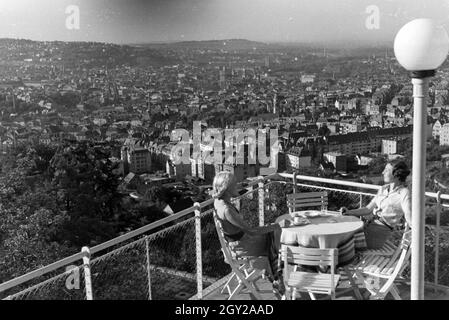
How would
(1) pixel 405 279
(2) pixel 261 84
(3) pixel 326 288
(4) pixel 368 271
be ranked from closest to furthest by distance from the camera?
1. (3) pixel 326 288
2. (4) pixel 368 271
3. (1) pixel 405 279
4. (2) pixel 261 84

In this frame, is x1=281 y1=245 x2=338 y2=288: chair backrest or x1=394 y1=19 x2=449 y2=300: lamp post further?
x1=281 y1=245 x2=338 y2=288: chair backrest

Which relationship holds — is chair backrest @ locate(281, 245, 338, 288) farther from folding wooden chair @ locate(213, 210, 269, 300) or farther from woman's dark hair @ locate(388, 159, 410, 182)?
woman's dark hair @ locate(388, 159, 410, 182)

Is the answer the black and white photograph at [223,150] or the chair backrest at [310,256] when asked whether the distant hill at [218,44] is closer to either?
the black and white photograph at [223,150]

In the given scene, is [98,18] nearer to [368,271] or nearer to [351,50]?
[351,50]

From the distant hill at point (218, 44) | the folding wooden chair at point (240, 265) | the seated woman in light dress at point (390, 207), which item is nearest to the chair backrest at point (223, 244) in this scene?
the folding wooden chair at point (240, 265)

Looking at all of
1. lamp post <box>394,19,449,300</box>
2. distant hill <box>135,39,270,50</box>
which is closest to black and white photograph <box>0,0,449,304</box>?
lamp post <box>394,19,449,300</box>

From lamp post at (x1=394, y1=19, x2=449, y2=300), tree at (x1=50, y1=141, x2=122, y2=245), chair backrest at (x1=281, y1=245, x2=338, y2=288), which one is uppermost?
lamp post at (x1=394, y1=19, x2=449, y2=300)
